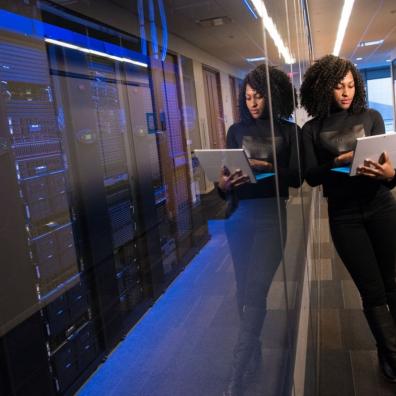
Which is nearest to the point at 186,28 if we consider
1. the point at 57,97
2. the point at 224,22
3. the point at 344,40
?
the point at 224,22

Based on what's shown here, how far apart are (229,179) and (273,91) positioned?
46cm

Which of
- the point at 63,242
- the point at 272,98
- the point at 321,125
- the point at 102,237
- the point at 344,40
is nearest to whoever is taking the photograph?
the point at 63,242

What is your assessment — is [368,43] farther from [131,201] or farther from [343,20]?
[131,201]

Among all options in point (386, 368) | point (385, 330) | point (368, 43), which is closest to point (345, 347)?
point (386, 368)

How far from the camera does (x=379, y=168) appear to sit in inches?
63.6

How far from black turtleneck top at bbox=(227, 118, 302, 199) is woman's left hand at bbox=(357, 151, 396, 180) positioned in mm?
291

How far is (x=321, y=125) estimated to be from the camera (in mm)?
1810

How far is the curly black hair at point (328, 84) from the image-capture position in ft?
5.89

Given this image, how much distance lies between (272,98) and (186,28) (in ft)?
1.87

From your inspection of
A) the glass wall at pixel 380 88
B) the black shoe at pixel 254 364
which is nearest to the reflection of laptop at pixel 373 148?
the black shoe at pixel 254 364

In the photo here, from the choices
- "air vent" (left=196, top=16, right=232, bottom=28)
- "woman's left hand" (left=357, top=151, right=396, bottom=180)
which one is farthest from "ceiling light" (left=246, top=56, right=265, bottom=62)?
"woman's left hand" (left=357, top=151, right=396, bottom=180)

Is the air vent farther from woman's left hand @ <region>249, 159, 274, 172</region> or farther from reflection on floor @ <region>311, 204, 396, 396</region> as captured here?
reflection on floor @ <region>311, 204, 396, 396</region>

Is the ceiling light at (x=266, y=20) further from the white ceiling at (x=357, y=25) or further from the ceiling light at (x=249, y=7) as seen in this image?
the white ceiling at (x=357, y=25)

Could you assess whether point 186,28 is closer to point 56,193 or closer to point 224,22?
point 224,22
